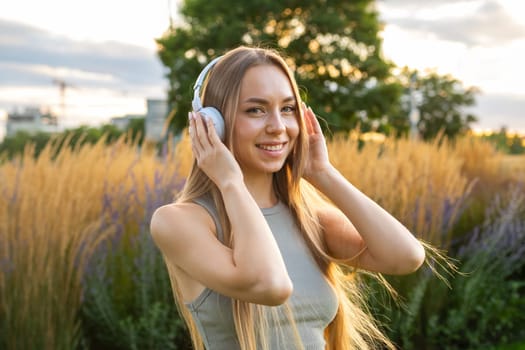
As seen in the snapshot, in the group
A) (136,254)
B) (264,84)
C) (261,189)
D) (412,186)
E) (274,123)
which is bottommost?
(136,254)

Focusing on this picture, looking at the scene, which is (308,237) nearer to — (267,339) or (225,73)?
(267,339)

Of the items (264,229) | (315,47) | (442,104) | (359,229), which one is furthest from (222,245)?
(442,104)

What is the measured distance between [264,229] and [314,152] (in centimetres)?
47

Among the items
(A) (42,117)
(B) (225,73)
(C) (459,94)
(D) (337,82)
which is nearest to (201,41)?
(D) (337,82)

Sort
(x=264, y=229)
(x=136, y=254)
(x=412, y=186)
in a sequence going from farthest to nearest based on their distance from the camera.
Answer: (x=412, y=186) < (x=136, y=254) < (x=264, y=229)

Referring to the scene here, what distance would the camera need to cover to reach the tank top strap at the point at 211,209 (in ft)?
5.91

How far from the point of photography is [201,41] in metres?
22.1

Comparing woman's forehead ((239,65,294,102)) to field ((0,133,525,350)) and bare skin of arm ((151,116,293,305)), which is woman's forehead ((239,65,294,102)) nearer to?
bare skin of arm ((151,116,293,305))

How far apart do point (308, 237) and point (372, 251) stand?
0.20m

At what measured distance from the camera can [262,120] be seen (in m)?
1.85

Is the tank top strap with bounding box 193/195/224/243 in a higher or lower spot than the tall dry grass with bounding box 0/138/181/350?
higher

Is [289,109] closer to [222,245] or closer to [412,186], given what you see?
[222,245]

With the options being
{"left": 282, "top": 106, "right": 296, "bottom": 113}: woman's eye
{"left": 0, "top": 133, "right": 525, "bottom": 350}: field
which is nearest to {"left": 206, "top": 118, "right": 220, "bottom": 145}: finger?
{"left": 282, "top": 106, "right": 296, "bottom": 113}: woman's eye

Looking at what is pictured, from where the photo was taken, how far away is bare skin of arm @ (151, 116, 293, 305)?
1634 mm
